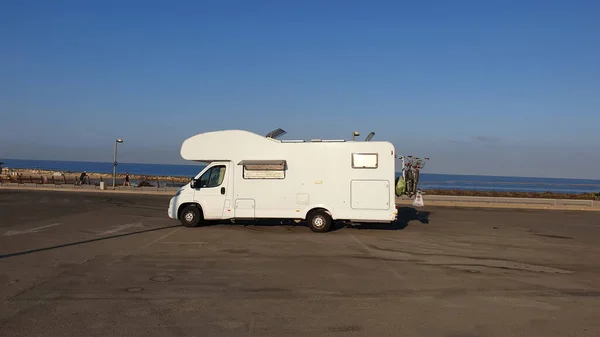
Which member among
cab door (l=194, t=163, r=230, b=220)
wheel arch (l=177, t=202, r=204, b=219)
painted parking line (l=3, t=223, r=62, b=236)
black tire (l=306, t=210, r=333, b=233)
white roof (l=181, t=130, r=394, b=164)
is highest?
white roof (l=181, t=130, r=394, b=164)

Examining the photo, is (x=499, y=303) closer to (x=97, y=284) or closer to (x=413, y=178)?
(x=97, y=284)

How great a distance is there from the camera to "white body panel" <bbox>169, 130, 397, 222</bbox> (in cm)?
1334

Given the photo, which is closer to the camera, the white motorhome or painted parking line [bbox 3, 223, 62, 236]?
painted parking line [bbox 3, 223, 62, 236]

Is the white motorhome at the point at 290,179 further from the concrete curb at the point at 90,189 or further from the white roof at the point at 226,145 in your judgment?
the concrete curb at the point at 90,189

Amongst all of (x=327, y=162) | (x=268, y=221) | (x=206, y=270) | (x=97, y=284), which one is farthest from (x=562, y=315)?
(x=268, y=221)

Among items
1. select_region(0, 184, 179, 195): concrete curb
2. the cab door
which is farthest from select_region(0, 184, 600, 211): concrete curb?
the cab door

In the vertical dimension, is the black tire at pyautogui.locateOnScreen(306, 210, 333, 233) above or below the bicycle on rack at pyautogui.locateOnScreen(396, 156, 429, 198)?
below

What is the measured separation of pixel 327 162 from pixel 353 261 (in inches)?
184

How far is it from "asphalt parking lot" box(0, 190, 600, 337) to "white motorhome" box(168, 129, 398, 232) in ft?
2.16

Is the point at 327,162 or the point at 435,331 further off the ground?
the point at 327,162

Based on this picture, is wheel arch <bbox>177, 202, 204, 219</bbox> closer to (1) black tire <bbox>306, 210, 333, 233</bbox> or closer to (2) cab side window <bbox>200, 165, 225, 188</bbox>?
(2) cab side window <bbox>200, 165, 225, 188</bbox>

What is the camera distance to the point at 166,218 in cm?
1692

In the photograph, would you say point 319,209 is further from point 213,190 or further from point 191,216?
point 191,216

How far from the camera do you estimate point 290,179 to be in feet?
44.9
